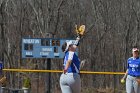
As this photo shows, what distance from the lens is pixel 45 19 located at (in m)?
40.1

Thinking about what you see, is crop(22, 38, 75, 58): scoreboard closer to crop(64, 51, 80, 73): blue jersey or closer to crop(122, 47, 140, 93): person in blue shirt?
crop(122, 47, 140, 93): person in blue shirt

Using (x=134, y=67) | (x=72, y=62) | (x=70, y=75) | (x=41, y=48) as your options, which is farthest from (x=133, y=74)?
(x=41, y=48)

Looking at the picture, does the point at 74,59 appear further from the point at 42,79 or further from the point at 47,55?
the point at 42,79

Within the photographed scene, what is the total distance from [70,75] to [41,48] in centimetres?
1124

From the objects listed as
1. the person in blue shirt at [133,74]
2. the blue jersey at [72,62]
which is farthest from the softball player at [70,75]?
the person in blue shirt at [133,74]

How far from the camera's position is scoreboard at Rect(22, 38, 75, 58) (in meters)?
19.2

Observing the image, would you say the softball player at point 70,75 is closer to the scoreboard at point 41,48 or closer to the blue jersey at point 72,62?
the blue jersey at point 72,62

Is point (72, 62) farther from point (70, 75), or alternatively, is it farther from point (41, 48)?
point (41, 48)

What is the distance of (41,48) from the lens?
19.3 metres

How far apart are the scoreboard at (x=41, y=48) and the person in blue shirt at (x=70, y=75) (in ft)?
35.5

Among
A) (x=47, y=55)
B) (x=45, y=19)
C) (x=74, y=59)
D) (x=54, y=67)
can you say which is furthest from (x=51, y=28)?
(x=74, y=59)

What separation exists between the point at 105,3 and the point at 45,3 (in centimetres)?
691

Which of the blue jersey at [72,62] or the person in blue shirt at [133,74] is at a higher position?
the blue jersey at [72,62]

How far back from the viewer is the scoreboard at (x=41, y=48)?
19.2 meters
